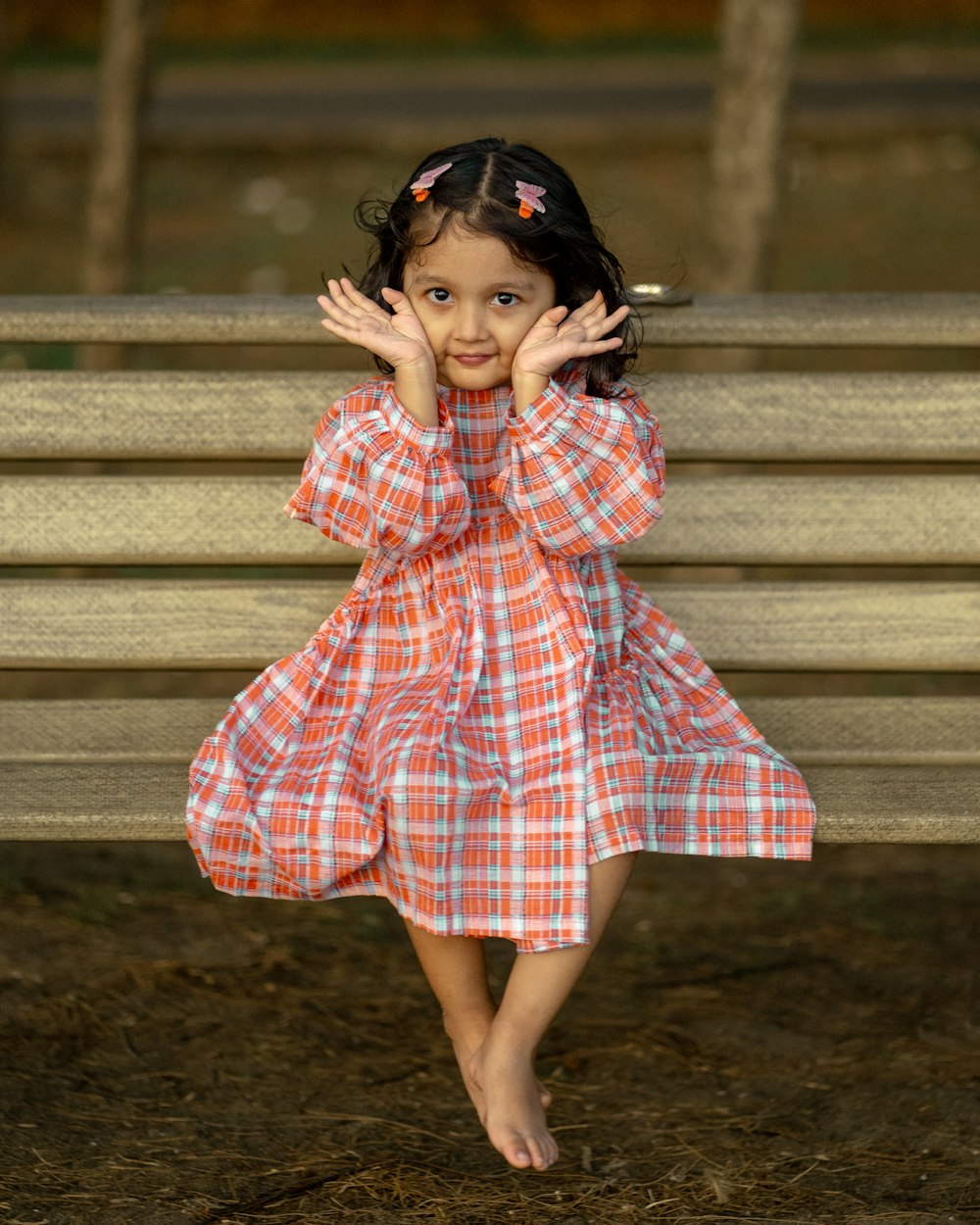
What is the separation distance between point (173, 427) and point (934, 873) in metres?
2.15

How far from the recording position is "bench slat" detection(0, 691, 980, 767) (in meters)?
2.96

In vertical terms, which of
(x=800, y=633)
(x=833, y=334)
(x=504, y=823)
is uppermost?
(x=833, y=334)

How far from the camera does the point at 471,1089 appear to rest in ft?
8.25

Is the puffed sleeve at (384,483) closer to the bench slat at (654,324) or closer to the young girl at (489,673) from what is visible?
the young girl at (489,673)

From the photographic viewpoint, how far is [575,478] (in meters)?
2.59

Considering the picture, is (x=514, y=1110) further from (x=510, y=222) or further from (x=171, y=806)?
(x=510, y=222)

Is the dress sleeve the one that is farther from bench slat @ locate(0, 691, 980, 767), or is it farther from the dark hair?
bench slat @ locate(0, 691, 980, 767)

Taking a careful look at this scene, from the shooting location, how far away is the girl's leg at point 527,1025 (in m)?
2.41

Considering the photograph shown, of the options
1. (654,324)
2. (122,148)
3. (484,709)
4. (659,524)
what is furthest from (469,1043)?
(122,148)

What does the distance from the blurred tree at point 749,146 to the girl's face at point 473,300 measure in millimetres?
2492

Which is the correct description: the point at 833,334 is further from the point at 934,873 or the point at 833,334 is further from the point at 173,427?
the point at 934,873

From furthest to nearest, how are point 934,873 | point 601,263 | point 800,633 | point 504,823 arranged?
A: point 934,873, point 800,633, point 601,263, point 504,823

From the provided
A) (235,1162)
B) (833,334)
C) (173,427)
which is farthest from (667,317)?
(235,1162)

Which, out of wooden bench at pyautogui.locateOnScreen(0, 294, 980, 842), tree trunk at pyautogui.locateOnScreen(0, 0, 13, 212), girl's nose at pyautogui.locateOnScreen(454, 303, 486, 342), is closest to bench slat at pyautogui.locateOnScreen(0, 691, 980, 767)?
wooden bench at pyautogui.locateOnScreen(0, 294, 980, 842)
